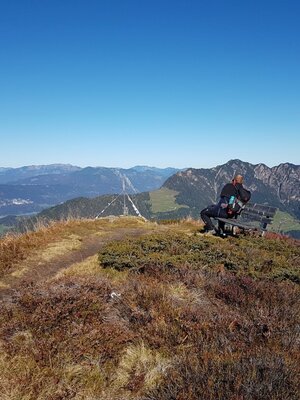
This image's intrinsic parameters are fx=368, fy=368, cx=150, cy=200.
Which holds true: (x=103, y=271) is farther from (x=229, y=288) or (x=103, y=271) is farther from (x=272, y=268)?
(x=272, y=268)

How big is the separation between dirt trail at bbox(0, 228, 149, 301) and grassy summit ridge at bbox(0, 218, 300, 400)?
30.0 inches

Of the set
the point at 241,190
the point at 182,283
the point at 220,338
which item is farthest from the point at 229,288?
the point at 241,190

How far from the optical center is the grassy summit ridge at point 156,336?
4.54m

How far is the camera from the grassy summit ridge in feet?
14.9

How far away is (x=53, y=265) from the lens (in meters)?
11.2

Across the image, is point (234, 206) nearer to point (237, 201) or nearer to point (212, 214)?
point (237, 201)

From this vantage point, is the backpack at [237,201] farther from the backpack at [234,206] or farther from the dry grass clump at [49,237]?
the dry grass clump at [49,237]

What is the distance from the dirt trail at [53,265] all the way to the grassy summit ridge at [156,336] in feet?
2.50

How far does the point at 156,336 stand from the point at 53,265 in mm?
6060

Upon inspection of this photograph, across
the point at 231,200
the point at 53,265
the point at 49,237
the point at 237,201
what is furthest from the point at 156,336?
the point at 237,201

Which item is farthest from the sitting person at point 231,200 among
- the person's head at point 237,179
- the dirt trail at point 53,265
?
the dirt trail at point 53,265

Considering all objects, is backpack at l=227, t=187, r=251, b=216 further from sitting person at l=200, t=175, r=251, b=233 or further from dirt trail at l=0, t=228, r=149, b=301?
dirt trail at l=0, t=228, r=149, b=301

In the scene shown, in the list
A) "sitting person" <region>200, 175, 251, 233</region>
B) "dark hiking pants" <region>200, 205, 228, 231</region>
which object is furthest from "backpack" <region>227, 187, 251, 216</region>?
"dark hiking pants" <region>200, 205, 228, 231</region>

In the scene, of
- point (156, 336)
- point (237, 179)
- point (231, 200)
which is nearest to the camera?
point (156, 336)
